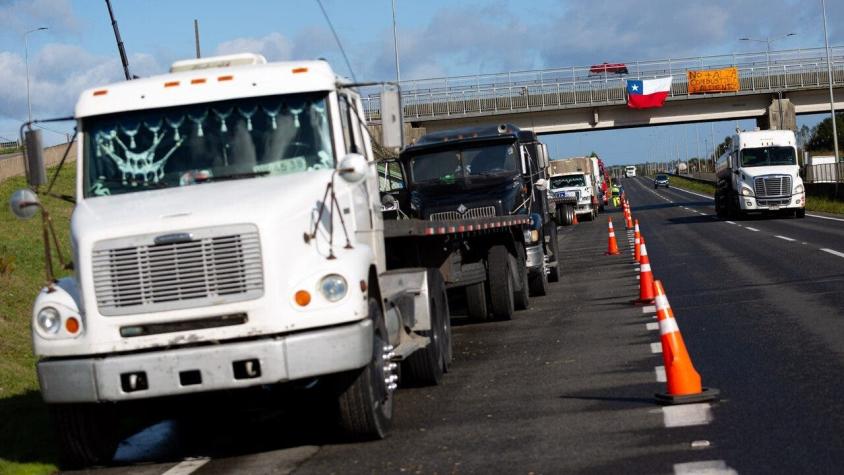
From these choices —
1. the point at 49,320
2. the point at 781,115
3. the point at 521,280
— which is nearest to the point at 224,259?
the point at 49,320

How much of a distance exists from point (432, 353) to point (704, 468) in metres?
4.49

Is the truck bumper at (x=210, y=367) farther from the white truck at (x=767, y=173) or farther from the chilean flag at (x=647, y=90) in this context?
the chilean flag at (x=647, y=90)

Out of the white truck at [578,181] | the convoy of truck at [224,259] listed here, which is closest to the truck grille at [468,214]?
the convoy of truck at [224,259]

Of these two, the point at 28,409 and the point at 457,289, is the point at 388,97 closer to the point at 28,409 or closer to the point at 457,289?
the point at 28,409

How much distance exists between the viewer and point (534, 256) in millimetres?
19531

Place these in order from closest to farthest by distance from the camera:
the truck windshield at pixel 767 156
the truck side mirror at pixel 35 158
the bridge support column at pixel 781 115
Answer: the truck side mirror at pixel 35 158, the truck windshield at pixel 767 156, the bridge support column at pixel 781 115

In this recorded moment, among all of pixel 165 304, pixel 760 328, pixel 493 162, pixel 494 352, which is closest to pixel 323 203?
pixel 165 304

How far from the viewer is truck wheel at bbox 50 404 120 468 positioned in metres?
9.08

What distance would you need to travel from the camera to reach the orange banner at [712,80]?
2675 inches

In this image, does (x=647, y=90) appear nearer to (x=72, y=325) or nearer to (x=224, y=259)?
(x=224, y=259)

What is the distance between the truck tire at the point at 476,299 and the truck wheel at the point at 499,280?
0.43ft

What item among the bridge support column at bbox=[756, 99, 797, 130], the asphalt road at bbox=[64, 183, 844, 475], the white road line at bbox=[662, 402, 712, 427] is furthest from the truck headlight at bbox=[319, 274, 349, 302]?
the bridge support column at bbox=[756, 99, 797, 130]

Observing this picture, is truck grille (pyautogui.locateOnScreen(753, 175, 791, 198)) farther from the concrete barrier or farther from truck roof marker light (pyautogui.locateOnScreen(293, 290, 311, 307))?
truck roof marker light (pyautogui.locateOnScreen(293, 290, 311, 307))

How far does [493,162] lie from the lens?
19.3m
